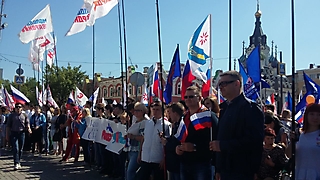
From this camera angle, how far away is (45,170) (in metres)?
11.5

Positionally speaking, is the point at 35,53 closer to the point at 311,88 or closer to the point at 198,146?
the point at 311,88

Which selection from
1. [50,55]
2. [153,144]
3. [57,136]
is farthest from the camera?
[50,55]

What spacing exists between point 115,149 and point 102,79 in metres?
66.9

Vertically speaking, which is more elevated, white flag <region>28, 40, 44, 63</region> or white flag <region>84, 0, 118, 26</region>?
white flag <region>84, 0, 118, 26</region>

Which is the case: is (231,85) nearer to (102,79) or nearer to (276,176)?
(276,176)

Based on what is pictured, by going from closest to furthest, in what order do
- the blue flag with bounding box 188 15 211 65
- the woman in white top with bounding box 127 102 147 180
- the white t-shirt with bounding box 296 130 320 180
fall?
the white t-shirt with bounding box 296 130 320 180
the woman in white top with bounding box 127 102 147 180
the blue flag with bounding box 188 15 211 65

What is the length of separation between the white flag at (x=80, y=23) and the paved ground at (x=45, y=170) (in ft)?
14.4

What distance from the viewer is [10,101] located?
796 inches

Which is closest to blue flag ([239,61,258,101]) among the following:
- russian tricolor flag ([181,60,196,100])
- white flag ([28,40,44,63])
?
russian tricolor flag ([181,60,196,100])

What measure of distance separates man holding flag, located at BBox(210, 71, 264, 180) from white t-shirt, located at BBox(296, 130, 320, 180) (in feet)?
3.25

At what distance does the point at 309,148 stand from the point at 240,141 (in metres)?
1.27

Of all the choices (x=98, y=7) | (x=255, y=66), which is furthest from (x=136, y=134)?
(x=98, y=7)

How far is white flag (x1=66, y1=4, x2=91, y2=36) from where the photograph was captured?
43.1ft

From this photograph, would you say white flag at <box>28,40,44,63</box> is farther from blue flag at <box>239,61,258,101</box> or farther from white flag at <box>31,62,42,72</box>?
blue flag at <box>239,61,258,101</box>
